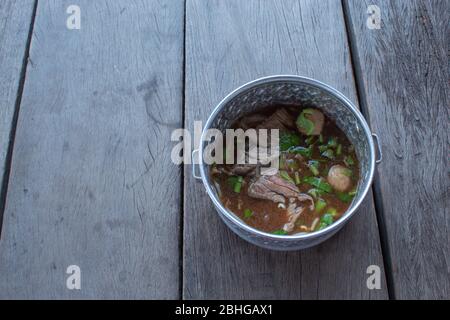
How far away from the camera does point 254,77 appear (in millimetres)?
968

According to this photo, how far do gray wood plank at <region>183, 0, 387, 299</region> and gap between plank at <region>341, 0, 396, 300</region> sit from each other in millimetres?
12

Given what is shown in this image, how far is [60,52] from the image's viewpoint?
1.00 m

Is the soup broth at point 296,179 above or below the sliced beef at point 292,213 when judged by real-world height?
above

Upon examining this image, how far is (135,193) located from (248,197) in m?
0.21

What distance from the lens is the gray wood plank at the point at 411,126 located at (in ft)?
2.71

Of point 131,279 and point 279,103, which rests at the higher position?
point 279,103

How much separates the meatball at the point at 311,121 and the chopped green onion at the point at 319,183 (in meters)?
0.08

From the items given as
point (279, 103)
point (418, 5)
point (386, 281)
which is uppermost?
point (418, 5)

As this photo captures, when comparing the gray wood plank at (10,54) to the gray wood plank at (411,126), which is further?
the gray wood plank at (10,54)

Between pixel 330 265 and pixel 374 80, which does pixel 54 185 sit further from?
pixel 374 80

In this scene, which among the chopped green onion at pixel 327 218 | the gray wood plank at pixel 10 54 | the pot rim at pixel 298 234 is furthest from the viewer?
the gray wood plank at pixel 10 54

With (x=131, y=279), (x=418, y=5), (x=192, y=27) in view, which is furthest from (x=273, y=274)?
(x=418, y=5)
